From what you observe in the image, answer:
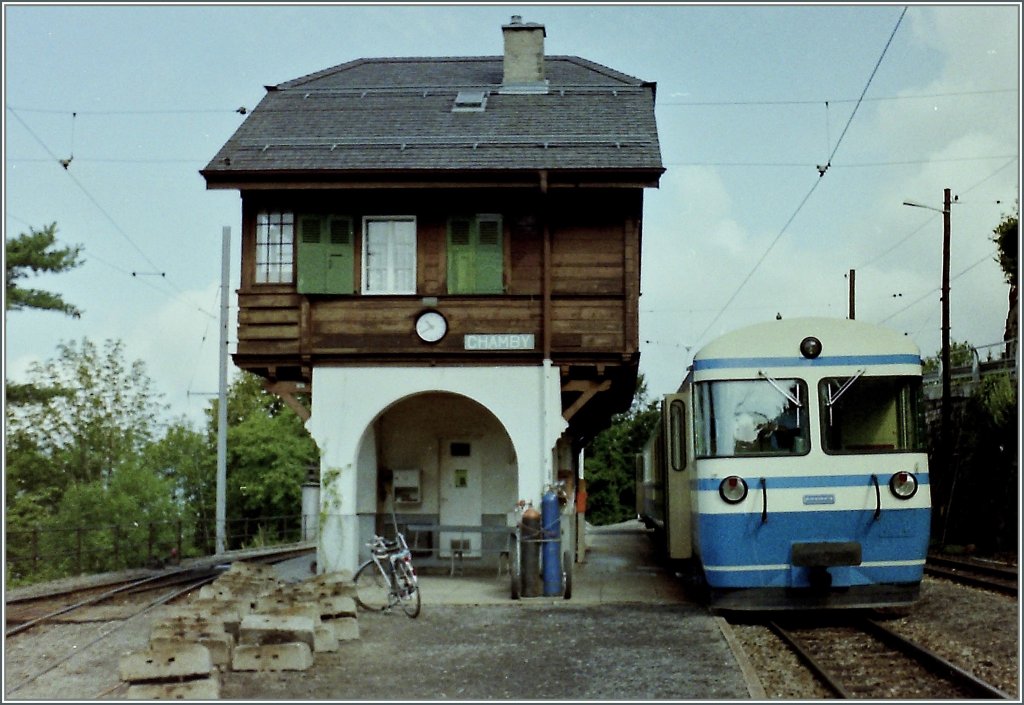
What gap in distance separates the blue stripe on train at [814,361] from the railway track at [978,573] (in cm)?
387

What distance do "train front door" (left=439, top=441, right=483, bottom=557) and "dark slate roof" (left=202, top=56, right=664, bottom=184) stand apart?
4.96 meters

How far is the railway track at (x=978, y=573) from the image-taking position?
1440cm

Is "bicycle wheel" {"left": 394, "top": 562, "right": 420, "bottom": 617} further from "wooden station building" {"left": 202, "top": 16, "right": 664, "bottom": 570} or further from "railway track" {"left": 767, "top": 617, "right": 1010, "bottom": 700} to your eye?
"railway track" {"left": 767, "top": 617, "right": 1010, "bottom": 700}

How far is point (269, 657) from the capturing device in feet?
29.0

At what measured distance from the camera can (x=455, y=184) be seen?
1566 cm

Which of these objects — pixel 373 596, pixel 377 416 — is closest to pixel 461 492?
pixel 377 416

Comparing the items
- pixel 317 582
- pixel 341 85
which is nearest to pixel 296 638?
pixel 317 582

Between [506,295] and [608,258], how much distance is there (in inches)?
60.3

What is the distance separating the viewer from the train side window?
1281 centimetres

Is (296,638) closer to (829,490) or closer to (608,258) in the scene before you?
(829,490)

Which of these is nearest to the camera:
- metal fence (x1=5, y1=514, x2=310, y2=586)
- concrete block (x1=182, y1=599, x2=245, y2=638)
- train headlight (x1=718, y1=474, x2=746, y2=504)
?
concrete block (x1=182, y1=599, x2=245, y2=638)

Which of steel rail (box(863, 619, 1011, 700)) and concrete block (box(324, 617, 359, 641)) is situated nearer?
steel rail (box(863, 619, 1011, 700))

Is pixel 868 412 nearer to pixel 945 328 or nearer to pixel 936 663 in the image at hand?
pixel 936 663

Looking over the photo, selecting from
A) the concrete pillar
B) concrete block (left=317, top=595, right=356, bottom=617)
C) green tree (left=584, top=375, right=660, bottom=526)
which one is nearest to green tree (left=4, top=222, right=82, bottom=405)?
the concrete pillar
